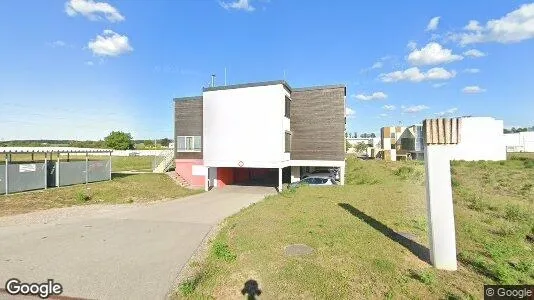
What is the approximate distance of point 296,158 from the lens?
26484 millimetres

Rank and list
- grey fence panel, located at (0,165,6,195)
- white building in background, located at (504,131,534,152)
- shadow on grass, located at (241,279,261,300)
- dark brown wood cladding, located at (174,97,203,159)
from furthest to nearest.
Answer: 1. white building in background, located at (504,131,534,152)
2. dark brown wood cladding, located at (174,97,203,159)
3. grey fence panel, located at (0,165,6,195)
4. shadow on grass, located at (241,279,261,300)

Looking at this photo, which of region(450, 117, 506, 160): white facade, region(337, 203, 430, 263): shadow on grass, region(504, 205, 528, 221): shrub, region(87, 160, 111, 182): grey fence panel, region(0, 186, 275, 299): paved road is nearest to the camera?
region(0, 186, 275, 299): paved road

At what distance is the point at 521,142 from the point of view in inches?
3620

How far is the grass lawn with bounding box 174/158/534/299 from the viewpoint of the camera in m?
6.29

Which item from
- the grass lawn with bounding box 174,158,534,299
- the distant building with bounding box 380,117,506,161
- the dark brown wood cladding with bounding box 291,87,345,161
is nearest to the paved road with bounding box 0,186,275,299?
the grass lawn with bounding box 174,158,534,299

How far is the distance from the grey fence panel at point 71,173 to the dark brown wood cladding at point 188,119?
804cm

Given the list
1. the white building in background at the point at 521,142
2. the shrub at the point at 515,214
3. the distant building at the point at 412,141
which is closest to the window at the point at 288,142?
the shrub at the point at 515,214

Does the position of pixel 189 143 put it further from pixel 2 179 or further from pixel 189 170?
pixel 2 179

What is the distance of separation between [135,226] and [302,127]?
1692 cm

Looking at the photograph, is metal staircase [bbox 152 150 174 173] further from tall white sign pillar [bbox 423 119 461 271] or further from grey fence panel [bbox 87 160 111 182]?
tall white sign pillar [bbox 423 119 461 271]

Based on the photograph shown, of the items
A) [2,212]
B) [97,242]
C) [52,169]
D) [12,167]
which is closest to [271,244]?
[97,242]

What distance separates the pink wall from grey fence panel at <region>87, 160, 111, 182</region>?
20.5ft

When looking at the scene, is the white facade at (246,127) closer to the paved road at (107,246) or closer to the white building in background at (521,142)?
the paved road at (107,246)

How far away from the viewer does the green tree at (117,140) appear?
102250mm
